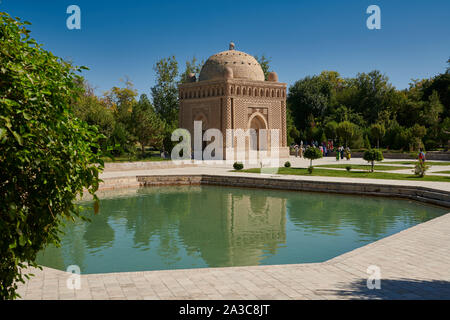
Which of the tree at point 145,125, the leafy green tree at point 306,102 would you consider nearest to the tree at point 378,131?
the leafy green tree at point 306,102

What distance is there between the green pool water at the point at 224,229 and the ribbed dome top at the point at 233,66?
1796 centimetres

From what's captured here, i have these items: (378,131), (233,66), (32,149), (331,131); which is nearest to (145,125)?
(233,66)

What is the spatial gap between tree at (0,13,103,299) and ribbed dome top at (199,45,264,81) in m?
28.6

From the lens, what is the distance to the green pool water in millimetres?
7898

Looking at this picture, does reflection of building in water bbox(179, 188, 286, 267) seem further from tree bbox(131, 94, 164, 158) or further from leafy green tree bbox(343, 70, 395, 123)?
leafy green tree bbox(343, 70, 395, 123)

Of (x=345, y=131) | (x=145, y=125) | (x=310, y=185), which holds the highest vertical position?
(x=145, y=125)

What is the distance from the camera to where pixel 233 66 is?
32.3 metres

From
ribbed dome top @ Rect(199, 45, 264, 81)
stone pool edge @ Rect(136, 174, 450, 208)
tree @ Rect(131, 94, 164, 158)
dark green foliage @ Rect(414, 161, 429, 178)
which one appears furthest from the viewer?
ribbed dome top @ Rect(199, 45, 264, 81)

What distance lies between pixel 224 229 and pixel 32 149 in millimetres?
7666

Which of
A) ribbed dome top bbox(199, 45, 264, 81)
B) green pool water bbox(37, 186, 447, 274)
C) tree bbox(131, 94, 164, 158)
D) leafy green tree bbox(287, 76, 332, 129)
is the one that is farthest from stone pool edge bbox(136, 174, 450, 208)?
leafy green tree bbox(287, 76, 332, 129)

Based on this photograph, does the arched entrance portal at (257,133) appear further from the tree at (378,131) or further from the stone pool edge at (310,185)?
the stone pool edge at (310,185)

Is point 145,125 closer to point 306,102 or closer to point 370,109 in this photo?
point 306,102
